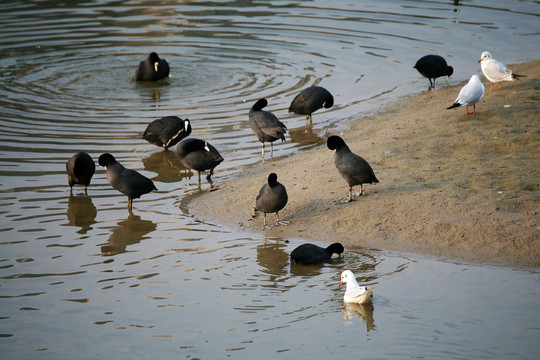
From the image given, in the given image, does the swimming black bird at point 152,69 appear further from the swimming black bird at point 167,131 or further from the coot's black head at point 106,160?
the coot's black head at point 106,160

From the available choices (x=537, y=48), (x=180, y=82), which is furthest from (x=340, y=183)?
(x=537, y=48)

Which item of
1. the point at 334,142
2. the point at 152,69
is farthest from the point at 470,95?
the point at 152,69

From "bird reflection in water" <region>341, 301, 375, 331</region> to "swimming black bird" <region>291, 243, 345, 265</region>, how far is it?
3.71 feet

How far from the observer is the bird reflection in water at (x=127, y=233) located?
384 inches

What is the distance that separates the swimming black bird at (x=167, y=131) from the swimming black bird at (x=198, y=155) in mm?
1556

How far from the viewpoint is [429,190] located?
10281 mm

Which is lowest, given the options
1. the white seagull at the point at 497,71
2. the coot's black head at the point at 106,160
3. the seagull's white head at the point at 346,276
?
the seagull's white head at the point at 346,276

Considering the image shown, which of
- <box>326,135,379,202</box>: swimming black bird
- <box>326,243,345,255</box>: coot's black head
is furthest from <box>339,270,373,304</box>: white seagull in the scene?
<box>326,135,379,202</box>: swimming black bird

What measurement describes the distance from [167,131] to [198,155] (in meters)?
1.90

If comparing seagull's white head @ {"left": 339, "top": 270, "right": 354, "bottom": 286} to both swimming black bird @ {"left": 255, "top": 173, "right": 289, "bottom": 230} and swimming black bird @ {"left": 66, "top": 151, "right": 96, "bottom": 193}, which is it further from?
swimming black bird @ {"left": 66, "top": 151, "right": 96, "bottom": 193}

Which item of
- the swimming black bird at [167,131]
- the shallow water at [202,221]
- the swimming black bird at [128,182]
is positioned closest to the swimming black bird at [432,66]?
the shallow water at [202,221]

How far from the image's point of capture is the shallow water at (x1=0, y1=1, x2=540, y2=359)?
7.07 m

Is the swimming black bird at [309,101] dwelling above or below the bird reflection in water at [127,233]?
above

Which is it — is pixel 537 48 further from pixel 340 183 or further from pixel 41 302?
pixel 41 302
